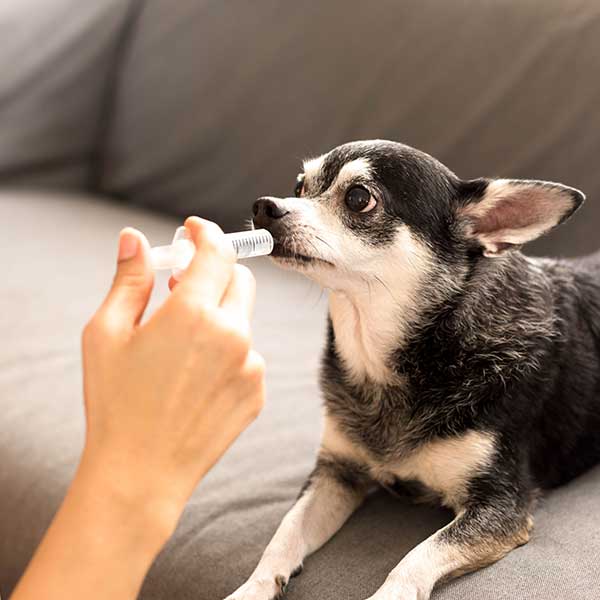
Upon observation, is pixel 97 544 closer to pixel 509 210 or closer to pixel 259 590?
pixel 259 590

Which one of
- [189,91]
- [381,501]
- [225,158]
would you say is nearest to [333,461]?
[381,501]

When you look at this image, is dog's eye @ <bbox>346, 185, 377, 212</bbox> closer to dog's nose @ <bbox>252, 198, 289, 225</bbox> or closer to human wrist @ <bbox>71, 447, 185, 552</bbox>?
dog's nose @ <bbox>252, 198, 289, 225</bbox>

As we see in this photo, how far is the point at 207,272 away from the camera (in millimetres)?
781

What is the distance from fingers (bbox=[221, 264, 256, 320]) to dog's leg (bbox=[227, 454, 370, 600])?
20.8 inches

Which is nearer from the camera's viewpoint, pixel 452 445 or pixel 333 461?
pixel 452 445

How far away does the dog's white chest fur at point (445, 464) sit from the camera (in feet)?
4.10

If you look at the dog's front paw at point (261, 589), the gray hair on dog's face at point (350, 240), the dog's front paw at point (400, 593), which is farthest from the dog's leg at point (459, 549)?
the gray hair on dog's face at point (350, 240)

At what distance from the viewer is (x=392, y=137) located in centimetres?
215

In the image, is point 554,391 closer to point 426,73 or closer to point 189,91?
point 426,73

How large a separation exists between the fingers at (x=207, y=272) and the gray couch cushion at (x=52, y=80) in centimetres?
228

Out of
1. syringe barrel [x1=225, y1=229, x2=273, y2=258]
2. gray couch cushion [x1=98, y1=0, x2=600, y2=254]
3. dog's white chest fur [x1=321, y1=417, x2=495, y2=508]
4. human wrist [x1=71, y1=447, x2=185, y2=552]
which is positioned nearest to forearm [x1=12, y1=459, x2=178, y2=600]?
human wrist [x1=71, y1=447, x2=185, y2=552]

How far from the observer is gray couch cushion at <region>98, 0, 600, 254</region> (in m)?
1.94

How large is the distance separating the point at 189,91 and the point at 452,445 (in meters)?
1.71

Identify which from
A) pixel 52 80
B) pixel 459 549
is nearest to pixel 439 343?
pixel 459 549
